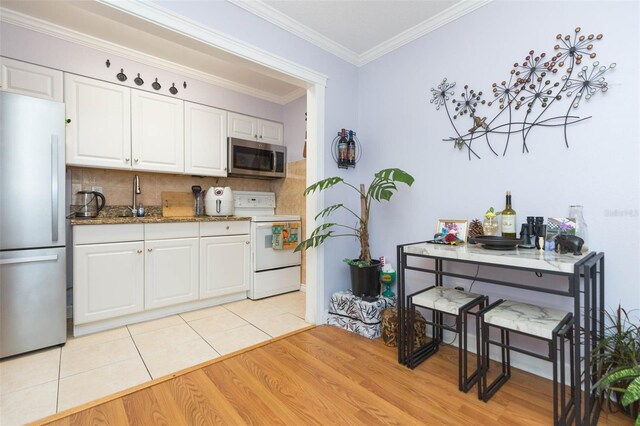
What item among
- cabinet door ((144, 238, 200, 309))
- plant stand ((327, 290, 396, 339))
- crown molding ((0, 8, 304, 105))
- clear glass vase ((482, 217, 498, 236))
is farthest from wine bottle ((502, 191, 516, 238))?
crown molding ((0, 8, 304, 105))

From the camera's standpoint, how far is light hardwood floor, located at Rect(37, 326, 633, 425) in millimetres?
1390

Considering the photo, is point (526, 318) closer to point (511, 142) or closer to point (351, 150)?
point (511, 142)

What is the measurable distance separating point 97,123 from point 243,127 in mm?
1440

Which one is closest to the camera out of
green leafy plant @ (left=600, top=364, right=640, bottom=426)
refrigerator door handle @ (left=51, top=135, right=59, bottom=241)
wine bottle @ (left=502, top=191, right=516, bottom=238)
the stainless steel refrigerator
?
green leafy plant @ (left=600, top=364, right=640, bottom=426)

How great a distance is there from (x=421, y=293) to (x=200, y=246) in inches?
82.4

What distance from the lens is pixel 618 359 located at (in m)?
1.40

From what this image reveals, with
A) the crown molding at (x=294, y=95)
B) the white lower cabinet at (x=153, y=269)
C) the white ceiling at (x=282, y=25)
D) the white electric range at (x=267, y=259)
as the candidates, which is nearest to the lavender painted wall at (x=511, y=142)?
the white ceiling at (x=282, y=25)

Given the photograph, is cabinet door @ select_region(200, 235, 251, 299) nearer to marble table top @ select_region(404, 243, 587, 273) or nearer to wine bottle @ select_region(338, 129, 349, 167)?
wine bottle @ select_region(338, 129, 349, 167)

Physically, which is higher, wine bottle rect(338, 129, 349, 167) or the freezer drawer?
wine bottle rect(338, 129, 349, 167)

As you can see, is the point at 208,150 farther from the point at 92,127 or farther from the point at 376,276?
the point at 376,276

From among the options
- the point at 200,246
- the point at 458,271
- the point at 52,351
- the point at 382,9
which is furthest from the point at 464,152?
the point at 52,351

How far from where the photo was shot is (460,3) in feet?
6.81

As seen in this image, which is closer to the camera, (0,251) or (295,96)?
(0,251)

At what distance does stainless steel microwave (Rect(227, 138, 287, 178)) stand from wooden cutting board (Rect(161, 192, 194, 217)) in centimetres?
56
